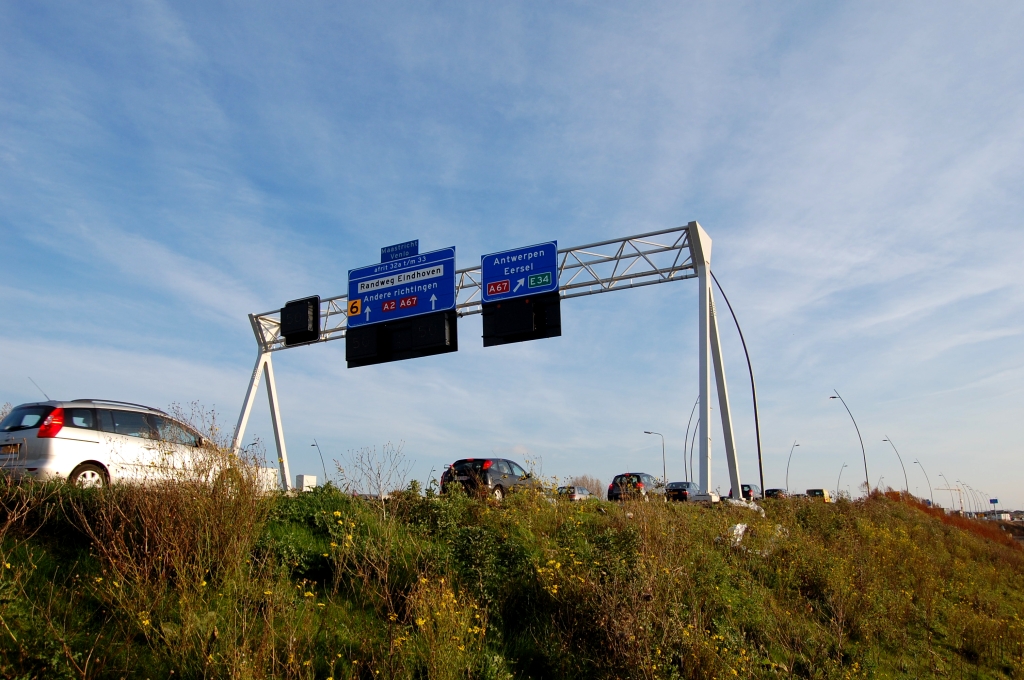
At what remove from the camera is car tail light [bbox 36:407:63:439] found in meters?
10.6

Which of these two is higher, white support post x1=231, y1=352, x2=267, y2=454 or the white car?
white support post x1=231, y1=352, x2=267, y2=454

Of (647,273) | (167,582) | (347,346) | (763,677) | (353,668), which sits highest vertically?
(647,273)

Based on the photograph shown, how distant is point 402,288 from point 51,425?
11.9 m

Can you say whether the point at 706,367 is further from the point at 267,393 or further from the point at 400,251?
the point at 267,393

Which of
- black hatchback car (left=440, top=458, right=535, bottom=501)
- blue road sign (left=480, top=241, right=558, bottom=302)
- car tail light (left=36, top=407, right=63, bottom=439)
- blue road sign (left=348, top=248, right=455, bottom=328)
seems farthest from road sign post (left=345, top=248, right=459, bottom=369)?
car tail light (left=36, top=407, right=63, bottom=439)

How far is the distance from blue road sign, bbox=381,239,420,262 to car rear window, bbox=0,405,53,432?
12470 mm

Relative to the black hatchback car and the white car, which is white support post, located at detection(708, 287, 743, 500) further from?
the white car

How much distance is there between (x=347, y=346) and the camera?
21.8 m

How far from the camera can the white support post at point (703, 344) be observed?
20609 mm

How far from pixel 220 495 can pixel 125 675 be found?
2.35 metres

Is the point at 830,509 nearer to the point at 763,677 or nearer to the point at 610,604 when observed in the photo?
the point at 763,677

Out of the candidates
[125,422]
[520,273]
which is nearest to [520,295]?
[520,273]

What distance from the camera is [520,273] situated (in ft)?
66.8

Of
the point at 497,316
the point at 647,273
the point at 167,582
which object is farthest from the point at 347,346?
the point at 167,582
